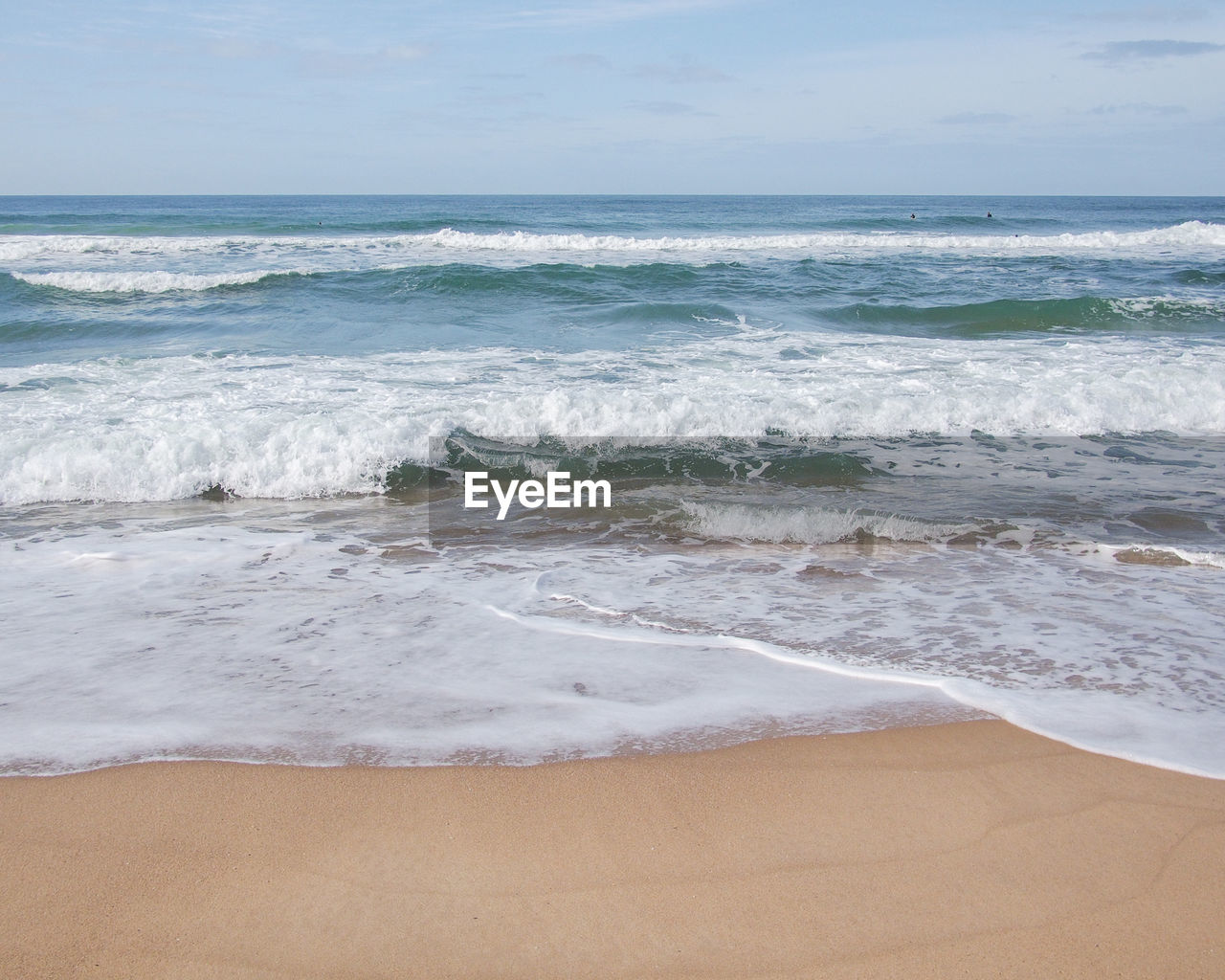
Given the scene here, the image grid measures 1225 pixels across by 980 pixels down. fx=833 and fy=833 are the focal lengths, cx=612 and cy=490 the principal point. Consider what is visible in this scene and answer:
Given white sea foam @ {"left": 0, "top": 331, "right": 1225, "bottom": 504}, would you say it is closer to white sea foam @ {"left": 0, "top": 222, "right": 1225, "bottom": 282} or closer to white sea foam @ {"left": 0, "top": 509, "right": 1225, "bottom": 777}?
white sea foam @ {"left": 0, "top": 509, "right": 1225, "bottom": 777}

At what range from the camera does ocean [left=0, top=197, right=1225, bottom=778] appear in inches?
115

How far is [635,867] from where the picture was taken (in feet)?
7.14

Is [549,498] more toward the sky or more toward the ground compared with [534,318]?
more toward the ground

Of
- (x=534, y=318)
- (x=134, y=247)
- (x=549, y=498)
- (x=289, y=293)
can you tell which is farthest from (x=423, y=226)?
(x=549, y=498)

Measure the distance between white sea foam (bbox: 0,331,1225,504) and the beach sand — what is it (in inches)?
148

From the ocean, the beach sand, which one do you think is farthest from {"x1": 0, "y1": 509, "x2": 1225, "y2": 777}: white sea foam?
the beach sand

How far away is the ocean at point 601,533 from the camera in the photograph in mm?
2928

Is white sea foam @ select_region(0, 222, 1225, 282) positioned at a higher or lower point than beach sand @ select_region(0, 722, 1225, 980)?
higher

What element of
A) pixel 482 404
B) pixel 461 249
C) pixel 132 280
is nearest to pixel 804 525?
pixel 482 404

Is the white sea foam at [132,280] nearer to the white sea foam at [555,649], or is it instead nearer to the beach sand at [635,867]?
the white sea foam at [555,649]

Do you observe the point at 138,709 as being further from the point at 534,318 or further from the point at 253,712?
the point at 534,318

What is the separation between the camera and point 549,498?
19.1 ft

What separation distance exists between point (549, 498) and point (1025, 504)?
3142mm

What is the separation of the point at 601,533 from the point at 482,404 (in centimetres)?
256
